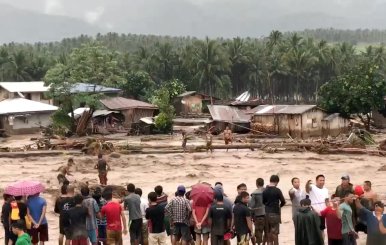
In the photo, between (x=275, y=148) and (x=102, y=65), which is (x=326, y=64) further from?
(x=275, y=148)

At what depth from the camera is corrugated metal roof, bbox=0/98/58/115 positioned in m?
49.7

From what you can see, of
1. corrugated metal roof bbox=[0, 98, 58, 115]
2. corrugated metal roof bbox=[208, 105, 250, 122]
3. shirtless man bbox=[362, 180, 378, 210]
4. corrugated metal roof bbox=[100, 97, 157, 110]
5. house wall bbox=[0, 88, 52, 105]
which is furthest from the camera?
house wall bbox=[0, 88, 52, 105]

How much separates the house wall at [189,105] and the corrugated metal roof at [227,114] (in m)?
16.2

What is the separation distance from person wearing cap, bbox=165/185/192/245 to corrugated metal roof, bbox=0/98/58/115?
40734 millimetres

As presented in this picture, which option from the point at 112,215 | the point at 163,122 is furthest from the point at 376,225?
the point at 163,122

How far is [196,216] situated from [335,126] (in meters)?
36.0

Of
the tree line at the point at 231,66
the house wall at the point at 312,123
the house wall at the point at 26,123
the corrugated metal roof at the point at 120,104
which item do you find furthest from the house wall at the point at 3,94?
the house wall at the point at 312,123

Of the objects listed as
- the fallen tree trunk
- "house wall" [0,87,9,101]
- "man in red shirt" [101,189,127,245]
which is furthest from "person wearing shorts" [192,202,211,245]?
"house wall" [0,87,9,101]

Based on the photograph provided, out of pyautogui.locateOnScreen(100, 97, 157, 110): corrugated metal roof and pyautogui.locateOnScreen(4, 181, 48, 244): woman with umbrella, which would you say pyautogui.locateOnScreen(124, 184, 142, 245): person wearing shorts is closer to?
pyautogui.locateOnScreen(4, 181, 48, 244): woman with umbrella

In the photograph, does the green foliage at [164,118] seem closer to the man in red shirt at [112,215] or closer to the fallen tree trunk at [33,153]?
the fallen tree trunk at [33,153]

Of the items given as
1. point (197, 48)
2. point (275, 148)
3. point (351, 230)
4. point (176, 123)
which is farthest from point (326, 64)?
point (351, 230)

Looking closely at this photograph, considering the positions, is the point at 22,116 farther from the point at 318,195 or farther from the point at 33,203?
the point at 318,195

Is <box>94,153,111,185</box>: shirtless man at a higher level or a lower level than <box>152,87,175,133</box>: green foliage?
lower

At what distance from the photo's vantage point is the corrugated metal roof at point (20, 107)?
49.7 m
